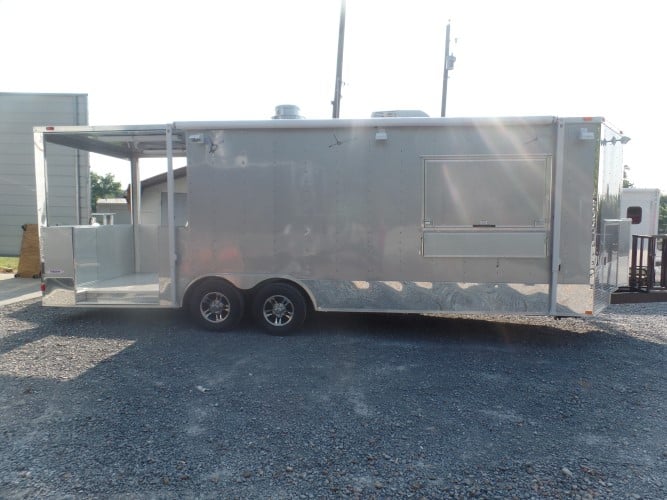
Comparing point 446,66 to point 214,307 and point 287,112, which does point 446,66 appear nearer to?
point 287,112

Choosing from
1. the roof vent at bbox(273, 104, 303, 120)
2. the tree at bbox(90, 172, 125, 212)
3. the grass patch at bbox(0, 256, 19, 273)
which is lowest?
the grass patch at bbox(0, 256, 19, 273)

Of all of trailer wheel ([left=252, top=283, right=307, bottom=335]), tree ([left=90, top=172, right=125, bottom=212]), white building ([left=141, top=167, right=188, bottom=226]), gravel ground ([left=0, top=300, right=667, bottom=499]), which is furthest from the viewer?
tree ([left=90, top=172, right=125, bottom=212])

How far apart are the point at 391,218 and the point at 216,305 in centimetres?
254

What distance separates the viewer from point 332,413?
4160mm

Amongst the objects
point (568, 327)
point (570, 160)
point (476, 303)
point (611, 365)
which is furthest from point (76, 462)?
point (568, 327)

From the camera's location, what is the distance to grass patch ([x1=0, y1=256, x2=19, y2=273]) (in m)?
12.7

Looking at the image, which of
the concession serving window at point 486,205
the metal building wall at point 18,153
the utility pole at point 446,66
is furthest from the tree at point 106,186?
the concession serving window at point 486,205

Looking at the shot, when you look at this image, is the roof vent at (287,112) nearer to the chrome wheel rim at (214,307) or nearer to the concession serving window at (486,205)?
the concession serving window at (486,205)

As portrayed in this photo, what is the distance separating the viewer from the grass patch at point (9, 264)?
12.7m

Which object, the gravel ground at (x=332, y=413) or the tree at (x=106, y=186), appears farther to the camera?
the tree at (x=106, y=186)

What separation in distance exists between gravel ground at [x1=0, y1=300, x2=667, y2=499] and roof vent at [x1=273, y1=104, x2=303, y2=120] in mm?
2831

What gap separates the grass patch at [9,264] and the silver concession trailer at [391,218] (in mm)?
7178

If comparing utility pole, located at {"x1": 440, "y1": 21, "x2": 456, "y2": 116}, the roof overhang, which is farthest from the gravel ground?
utility pole, located at {"x1": 440, "y1": 21, "x2": 456, "y2": 116}

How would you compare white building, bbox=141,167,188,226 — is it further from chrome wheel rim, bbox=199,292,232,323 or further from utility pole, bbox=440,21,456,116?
utility pole, bbox=440,21,456,116
